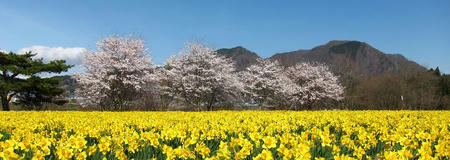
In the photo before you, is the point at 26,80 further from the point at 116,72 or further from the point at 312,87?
the point at 312,87

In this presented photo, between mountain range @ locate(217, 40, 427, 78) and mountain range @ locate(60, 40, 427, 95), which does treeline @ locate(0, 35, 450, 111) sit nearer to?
mountain range @ locate(60, 40, 427, 95)

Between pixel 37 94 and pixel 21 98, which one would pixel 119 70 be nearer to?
pixel 37 94

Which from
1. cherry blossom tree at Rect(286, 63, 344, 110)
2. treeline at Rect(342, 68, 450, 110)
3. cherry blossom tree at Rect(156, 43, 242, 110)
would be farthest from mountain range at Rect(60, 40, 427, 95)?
cherry blossom tree at Rect(286, 63, 344, 110)

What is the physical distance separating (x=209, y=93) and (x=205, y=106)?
Result: 2081 millimetres

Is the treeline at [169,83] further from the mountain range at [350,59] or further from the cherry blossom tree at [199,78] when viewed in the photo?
the mountain range at [350,59]

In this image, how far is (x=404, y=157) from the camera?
9.16 feet

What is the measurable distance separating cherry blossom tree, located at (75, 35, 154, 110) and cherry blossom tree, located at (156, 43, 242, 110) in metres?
1.83

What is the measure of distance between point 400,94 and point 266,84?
665 inches

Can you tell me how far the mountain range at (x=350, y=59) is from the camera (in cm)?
3906

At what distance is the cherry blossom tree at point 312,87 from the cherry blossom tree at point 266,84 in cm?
84

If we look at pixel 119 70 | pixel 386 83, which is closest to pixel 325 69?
pixel 386 83

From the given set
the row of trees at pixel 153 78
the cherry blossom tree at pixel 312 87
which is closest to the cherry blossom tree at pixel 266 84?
the cherry blossom tree at pixel 312 87

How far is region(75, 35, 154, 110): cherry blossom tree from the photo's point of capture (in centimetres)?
2272

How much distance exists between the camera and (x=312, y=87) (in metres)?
29.1
